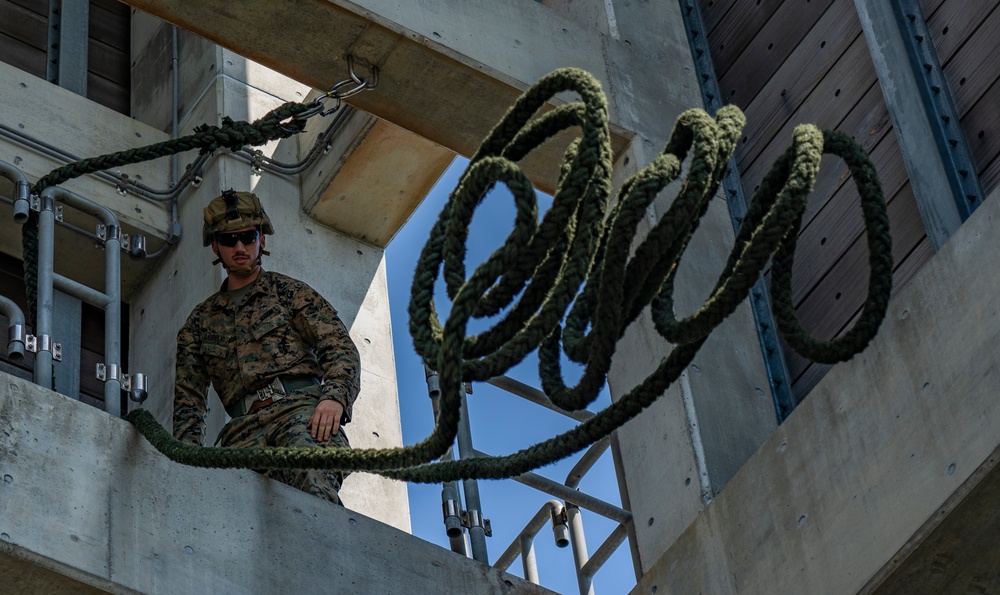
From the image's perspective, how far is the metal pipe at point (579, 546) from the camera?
24.9 feet


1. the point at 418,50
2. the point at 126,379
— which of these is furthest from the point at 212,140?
the point at 126,379

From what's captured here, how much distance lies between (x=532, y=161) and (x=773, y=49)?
1191 millimetres

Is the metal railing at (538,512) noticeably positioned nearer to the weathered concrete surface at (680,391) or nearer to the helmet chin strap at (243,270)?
the weathered concrete surface at (680,391)

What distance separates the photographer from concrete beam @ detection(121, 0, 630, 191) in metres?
7.40

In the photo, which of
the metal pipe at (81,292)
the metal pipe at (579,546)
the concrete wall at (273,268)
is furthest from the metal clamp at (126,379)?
the metal pipe at (579,546)

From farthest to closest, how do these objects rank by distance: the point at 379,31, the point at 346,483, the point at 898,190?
the point at 346,483, the point at 379,31, the point at 898,190

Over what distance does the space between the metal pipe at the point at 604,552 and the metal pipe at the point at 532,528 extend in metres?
0.26

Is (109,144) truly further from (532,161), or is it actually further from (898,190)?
(898,190)

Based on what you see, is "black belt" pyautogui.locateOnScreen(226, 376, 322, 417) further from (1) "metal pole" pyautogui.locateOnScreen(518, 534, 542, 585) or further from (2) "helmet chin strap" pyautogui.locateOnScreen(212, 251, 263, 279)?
(1) "metal pole" pyautogui.locateOnScreen(518, 534, 542, 585)

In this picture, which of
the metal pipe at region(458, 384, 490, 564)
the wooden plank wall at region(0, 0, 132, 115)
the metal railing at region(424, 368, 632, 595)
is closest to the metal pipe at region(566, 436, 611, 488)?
the metal railing at region(424, 368, 632, 595)

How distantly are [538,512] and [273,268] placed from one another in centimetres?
182

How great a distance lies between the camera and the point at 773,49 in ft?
25.8

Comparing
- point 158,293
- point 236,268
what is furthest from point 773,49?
point 158,293

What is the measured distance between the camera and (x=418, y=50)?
297 inches
